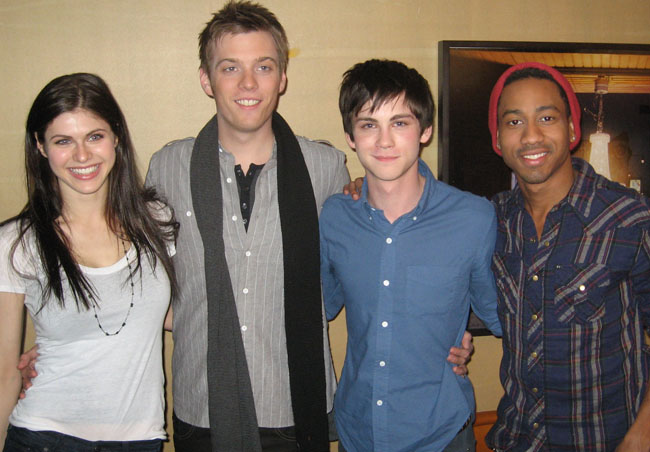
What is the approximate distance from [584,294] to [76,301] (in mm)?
→ 1480

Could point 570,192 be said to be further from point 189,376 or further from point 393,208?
point 189,376

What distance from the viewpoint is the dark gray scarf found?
159 cm

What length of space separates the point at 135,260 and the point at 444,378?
40.5 inches

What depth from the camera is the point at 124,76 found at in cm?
194

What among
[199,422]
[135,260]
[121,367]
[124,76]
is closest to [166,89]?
[124,76]

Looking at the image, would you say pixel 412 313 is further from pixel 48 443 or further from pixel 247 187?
pixel 48 443

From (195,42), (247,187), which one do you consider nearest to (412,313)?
(247,187)

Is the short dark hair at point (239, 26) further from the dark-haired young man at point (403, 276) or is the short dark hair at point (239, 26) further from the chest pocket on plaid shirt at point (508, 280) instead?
the chest pocket on plaid shirt at point (508, 280)

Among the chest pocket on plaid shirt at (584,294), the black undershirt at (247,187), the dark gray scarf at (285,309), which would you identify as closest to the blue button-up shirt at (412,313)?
the dark gray scarf at (285,309)

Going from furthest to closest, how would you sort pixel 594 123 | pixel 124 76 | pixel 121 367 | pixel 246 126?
pixel 594 123 < pixel 124 76 < pixel 246 126 < pixel 121 367

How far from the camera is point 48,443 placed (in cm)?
138

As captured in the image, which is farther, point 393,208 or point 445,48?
point 445,48

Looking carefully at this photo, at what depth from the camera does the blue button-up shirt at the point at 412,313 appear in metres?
1.48

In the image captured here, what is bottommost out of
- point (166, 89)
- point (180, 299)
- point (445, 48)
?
point (180, 299)
